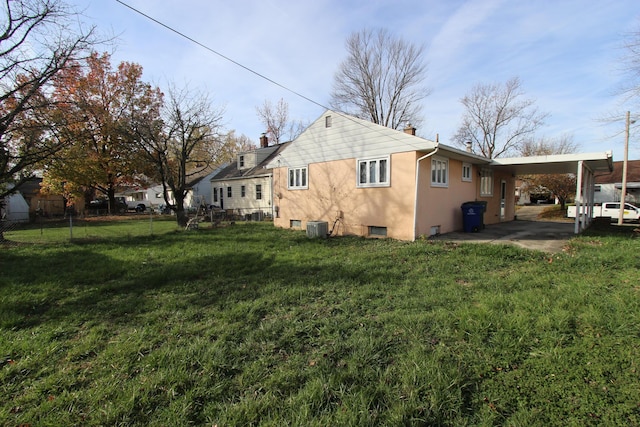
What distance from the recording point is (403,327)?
140 inches

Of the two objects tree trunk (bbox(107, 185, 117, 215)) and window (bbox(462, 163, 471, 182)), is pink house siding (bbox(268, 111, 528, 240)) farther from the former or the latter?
tree trunk (bbox(107, 185, 117, 215))

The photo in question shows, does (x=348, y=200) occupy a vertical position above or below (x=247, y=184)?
below

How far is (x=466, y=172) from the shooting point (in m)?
11.7

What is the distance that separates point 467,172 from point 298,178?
7.09m

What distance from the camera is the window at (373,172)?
1020cm

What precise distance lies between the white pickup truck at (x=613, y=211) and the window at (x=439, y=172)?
Answer: 1508cm

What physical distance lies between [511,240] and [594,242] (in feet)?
6.55

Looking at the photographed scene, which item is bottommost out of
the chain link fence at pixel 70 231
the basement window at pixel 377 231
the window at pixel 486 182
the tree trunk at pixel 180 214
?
the chain link fence at pixel 70 231

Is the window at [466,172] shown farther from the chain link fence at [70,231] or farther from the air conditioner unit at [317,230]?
the chain link fence at [70,231]

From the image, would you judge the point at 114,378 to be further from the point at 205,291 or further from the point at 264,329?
the point at 205,291

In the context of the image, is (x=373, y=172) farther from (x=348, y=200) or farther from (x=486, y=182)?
(x=486, y=182)

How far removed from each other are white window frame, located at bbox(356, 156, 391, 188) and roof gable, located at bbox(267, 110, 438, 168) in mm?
218

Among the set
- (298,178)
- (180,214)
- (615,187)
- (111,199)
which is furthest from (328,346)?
(615,187)

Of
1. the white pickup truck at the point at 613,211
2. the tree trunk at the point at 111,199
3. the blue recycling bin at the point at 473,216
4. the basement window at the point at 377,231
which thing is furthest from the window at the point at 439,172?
the tree trunk at the point at 111,199
